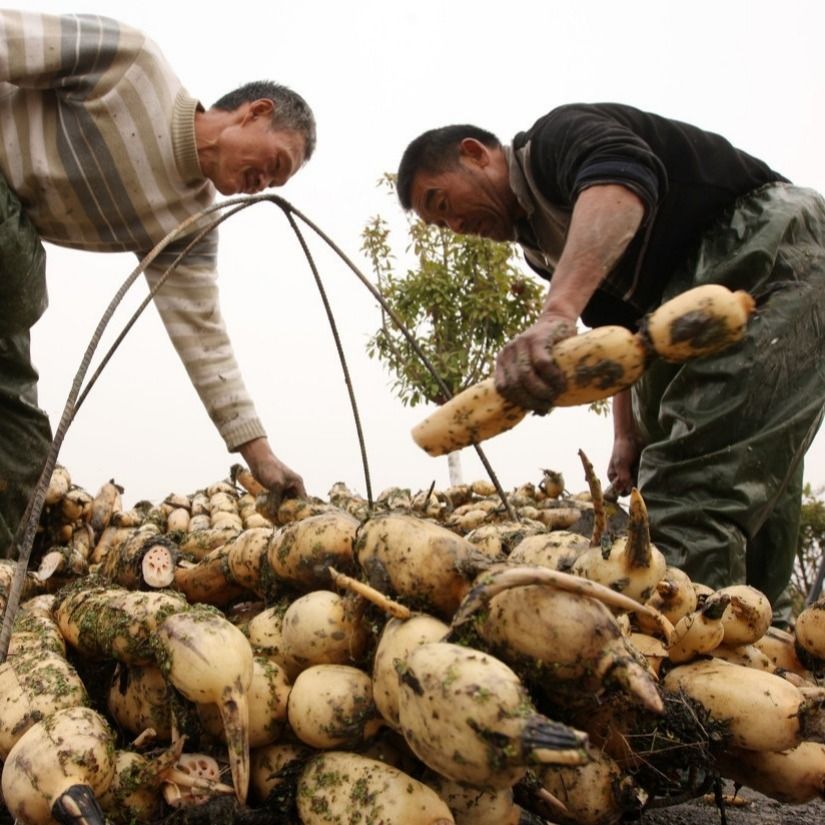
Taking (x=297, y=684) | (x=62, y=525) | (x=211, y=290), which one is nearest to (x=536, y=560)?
(x=297, y=684)

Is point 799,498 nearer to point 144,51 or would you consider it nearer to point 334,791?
point 334,791

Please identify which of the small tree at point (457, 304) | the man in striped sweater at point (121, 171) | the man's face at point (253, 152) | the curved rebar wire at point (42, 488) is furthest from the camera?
the small tree at point (457, 304)

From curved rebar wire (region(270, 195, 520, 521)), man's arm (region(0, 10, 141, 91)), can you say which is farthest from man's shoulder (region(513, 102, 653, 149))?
man's arm (region(0, 10, 141, 91))

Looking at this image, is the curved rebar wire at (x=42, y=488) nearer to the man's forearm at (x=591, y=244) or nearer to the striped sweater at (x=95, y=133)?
the man's forearm at (x=591, y=244)

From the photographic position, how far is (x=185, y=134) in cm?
318

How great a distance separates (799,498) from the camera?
10.9 ft

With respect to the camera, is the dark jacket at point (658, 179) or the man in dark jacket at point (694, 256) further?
the dark jacket at point (658, 179)

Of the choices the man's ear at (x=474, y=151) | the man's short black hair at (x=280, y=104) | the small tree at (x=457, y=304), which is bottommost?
the small tree at (x=457, y=304)

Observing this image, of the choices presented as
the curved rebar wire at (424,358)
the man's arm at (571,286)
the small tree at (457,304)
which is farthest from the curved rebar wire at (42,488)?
the small tree at (457,304)

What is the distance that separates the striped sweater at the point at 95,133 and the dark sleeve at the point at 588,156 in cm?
145

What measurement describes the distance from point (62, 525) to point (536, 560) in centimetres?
361

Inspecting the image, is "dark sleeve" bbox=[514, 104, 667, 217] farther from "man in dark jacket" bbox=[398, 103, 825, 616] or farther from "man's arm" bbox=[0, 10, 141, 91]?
"man's arm" bbox=[0, 10, 141, 91]

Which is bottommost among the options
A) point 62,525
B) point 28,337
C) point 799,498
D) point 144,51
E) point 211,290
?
point 62,525

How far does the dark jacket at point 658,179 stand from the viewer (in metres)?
2.72
